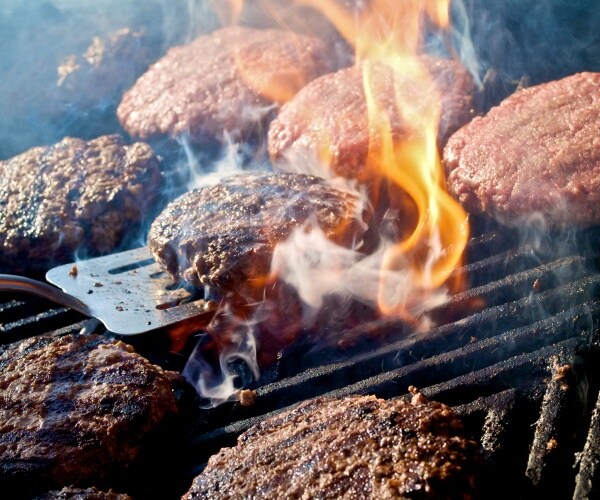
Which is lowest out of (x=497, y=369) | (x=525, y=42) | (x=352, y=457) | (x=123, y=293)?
(x=352, y=457)

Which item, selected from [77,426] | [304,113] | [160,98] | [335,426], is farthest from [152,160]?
[335,426]

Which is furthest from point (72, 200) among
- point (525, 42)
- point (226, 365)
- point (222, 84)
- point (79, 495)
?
point (525, 42)

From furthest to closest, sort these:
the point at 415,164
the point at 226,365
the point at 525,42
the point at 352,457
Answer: the point at 525,42 → the point at 415,164 → the point at 226,365 → the point at 352,457

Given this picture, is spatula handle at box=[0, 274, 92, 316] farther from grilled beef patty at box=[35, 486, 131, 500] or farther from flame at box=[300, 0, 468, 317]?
flame at box=[300, 0, 468, 317]

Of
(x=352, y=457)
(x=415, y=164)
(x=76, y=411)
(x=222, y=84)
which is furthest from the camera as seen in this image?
(x=222, y=84)

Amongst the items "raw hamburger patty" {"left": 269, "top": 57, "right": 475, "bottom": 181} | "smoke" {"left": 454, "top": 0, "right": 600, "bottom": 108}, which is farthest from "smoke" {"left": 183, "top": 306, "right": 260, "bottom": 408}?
"smoke" {"left": 454, "top": 0, "right": 600, "bottom": 108}

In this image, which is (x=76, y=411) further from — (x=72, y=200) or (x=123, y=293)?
(x=72, y=200)

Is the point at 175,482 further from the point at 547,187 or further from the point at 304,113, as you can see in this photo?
the point at 304,113
